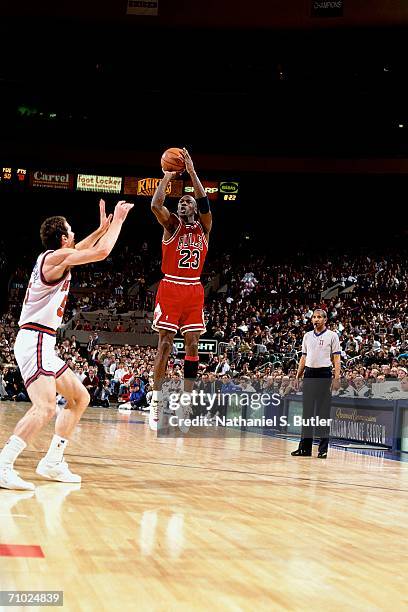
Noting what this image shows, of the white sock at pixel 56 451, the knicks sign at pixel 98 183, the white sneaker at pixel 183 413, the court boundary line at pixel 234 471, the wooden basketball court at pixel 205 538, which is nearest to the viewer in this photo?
the wooden basketball court at pixel 205 538

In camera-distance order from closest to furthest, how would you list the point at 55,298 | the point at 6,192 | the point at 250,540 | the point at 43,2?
the point at 250,540, the point at 55,298, the point at 43,2, the point at 6,192

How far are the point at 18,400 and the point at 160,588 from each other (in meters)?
19.0

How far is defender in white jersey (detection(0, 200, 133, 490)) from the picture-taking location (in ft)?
15.9

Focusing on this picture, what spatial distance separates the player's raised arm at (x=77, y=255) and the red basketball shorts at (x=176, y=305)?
3101 mm

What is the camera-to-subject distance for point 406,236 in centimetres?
3375

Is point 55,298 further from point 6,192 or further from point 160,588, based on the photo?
point 6,192

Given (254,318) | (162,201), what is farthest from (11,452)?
(254,318)

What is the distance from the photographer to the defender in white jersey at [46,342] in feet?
15.9

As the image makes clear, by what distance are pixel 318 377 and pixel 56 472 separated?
4667mm

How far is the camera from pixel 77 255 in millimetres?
4801

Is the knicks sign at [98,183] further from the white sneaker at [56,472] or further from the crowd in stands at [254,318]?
the white sneaker at [56,472]

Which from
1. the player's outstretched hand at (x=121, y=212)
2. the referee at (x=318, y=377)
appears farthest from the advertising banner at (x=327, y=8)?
the player's outstretched hand at (x=121, y=212)

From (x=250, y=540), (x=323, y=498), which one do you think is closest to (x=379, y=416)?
(x=323, y=498)

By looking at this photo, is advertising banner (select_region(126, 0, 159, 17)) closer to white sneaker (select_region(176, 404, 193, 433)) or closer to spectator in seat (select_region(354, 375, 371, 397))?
spectator in seat (select_region(354, 375, 371, 397))
